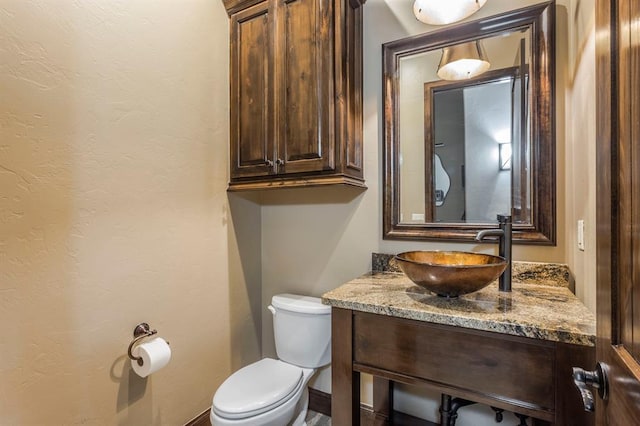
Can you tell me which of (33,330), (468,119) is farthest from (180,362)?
(468,119)

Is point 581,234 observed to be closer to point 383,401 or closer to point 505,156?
point 505,156

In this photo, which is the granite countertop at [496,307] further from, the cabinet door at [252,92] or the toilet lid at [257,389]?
the cabinet door at [252,92]

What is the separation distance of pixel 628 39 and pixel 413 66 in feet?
3.99

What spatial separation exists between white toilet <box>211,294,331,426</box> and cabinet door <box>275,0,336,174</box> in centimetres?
79

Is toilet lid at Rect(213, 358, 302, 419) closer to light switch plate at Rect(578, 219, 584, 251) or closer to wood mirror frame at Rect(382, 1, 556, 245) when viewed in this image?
wood mirror frame at Rect(382, 1, 556, 245)

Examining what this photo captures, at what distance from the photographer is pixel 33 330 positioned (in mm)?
1097

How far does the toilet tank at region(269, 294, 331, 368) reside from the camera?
1691 millimetres

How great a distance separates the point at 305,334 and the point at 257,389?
0.36 meters

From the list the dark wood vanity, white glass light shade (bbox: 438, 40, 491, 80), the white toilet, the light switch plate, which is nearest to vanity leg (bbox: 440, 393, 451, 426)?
the dark wood vanity

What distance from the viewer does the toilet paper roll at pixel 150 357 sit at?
132 cm

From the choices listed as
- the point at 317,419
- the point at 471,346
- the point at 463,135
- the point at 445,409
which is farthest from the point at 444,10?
the point at 317,419

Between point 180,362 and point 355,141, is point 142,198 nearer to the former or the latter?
point 180,362

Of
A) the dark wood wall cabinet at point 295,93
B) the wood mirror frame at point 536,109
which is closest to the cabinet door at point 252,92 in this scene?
the dark wood wall cabinet at point 295,93

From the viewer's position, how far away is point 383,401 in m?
1.67
